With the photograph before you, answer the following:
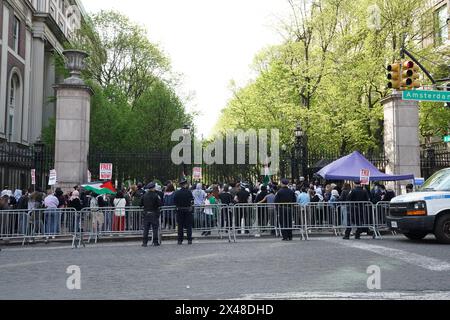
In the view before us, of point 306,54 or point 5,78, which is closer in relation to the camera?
point 306,54

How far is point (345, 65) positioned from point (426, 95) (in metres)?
11.2

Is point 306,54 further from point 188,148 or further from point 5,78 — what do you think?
point 5,78

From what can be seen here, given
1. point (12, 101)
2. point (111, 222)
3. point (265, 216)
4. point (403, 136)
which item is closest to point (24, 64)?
point (12, 101)

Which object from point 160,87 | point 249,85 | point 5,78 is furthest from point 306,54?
point 5,78

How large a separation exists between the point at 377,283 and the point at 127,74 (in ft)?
131

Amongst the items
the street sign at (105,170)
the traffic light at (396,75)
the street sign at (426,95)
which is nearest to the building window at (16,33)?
the street sign at (105,170)

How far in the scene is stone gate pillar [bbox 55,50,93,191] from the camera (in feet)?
66.8

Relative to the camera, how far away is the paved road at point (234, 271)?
6977 millimetres

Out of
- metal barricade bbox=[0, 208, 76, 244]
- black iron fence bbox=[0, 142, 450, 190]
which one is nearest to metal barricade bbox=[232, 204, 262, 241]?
metal barricade bbox=[0, 208, 76, 244]

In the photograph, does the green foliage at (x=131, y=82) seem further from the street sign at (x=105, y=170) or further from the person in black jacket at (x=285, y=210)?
the person in black jacket at (x=285, y=210)

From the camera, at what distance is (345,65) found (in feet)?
96.1

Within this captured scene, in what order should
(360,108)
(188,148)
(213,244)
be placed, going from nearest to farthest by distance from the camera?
1. (213,244)
2. (188,148)
3. (360,108)

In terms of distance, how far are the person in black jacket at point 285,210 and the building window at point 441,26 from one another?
20413 mm
